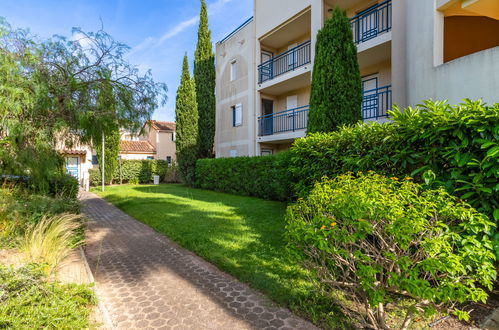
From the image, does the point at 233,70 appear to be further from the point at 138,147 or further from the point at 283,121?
the point at 138,147

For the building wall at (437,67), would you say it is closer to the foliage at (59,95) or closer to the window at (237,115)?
the foliage at (59,95)

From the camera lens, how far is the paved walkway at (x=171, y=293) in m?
3.23

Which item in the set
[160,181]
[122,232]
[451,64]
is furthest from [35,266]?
[160,181]

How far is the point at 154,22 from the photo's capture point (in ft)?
32.9

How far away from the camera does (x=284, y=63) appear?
1664 centimetres

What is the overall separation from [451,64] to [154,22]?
32.1ft

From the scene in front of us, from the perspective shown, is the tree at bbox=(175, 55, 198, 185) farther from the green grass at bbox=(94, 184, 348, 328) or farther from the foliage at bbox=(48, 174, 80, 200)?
the foliage at bbox=(48, 174, 80, 200)

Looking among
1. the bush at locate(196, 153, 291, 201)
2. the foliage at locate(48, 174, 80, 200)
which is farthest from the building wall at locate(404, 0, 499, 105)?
the foliage at locate(48, 174, 80, 200)

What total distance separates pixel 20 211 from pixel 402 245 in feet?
23.9

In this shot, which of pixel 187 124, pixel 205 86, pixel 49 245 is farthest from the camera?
pixel 205 86

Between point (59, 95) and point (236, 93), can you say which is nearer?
point (59, 95)

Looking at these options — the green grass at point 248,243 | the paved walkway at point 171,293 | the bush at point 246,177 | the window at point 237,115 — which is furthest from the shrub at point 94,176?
the paved walkway at point 171,293

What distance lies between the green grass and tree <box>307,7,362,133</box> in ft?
12.0

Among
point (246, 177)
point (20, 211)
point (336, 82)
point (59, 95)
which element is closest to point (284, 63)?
point (246, 177)
